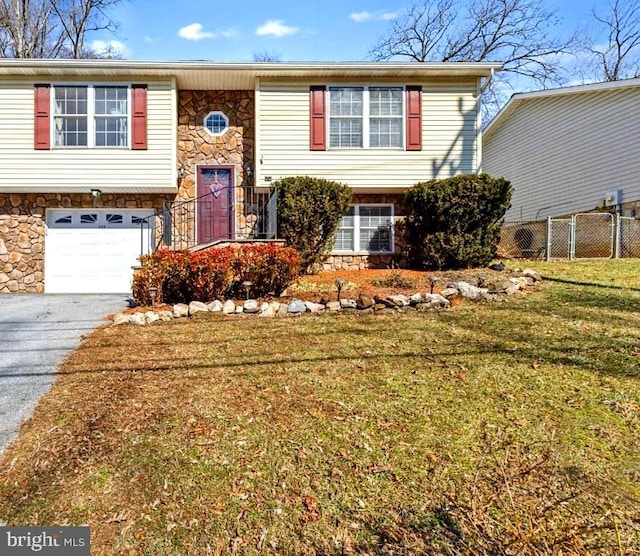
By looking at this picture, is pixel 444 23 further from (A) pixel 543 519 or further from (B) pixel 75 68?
(A) pixel 543 519

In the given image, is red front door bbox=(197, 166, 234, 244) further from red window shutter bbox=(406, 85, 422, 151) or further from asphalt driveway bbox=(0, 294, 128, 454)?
red window shutter bbox=(406, 85, 422, 151)

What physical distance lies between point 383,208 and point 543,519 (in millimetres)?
8790

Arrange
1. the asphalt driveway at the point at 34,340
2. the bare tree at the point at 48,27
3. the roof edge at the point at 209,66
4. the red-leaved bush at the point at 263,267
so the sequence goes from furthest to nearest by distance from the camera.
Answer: the bare tree at the point at 48,27, the roof edge at the point at 209,66, the red-leaved bush at the point at 263,267, the asphalt driveway at the point at 34,340

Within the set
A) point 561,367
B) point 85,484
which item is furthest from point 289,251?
point 85,484

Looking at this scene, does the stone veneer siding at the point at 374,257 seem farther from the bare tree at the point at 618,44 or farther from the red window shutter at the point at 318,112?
the bare tree at the point at 618,44

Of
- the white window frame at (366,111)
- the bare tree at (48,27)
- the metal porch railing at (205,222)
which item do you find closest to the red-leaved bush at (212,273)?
the metal porch railing at (205,222)

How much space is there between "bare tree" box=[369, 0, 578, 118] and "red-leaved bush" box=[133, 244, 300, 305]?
19254 millimetres

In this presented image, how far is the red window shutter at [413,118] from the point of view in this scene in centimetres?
962

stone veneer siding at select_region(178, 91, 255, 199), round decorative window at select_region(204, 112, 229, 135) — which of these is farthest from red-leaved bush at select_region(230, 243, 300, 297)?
round decorative window at select_region(204, 112, 229, 135)

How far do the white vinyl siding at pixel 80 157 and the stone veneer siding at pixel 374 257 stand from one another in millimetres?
4262

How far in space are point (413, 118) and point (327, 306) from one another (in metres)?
5.96

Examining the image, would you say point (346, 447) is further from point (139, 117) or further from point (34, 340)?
point (139, 117)

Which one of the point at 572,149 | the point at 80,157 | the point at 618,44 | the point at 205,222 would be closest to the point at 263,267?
the point at 205,222

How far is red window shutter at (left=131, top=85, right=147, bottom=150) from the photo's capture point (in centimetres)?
923
